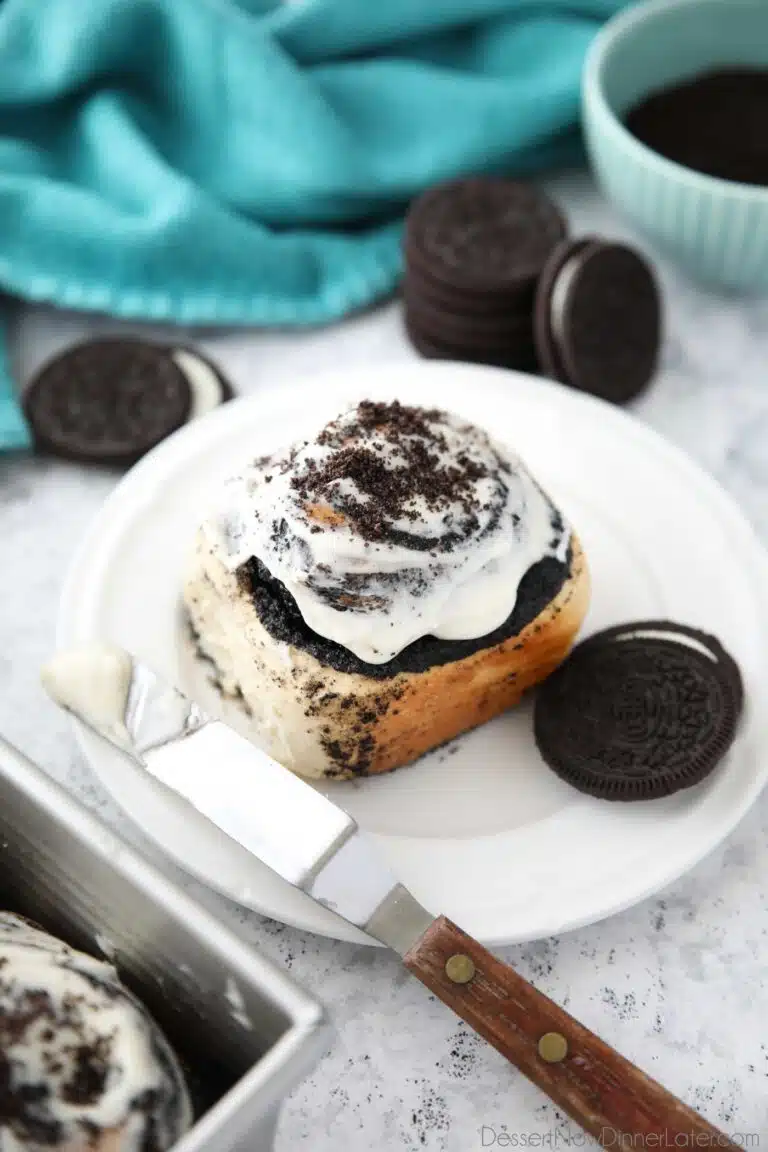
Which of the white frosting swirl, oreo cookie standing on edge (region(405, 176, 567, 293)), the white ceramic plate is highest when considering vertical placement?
the white frosting swirl

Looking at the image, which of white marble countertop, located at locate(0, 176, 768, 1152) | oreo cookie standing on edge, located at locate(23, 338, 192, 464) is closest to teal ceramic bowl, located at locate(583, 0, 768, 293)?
oreo cookie standing on edge, located at locate(23, 338, 192, 464)

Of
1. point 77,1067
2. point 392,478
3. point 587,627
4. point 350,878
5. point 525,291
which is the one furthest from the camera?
point 525,291

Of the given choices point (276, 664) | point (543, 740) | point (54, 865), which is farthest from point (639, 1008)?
point (54, 865)

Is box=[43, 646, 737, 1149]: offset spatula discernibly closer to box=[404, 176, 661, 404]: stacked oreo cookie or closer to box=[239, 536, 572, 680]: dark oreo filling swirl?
box=[239, 536, 572, 680]: dark oreo filling swirl

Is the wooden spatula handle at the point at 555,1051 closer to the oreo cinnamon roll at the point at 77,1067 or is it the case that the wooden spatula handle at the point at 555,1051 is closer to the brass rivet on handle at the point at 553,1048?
the brass rivet on handle at the point at 553,1048

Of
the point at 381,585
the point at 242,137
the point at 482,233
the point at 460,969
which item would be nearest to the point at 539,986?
the point at 460,969

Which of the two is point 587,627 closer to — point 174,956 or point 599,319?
point 599,319
